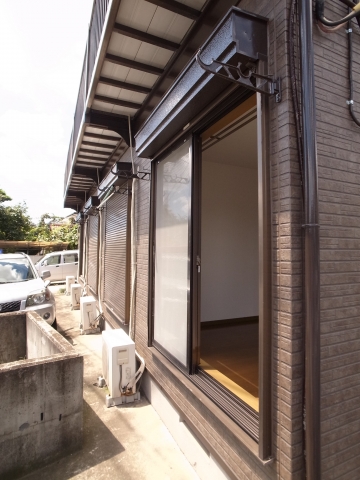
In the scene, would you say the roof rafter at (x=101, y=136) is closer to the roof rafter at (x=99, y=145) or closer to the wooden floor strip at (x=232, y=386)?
the roof rafter at (x=99, y=145)

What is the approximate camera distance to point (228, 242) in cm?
513

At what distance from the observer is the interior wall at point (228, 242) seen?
494cm

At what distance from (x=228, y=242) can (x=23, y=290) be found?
3646 mm

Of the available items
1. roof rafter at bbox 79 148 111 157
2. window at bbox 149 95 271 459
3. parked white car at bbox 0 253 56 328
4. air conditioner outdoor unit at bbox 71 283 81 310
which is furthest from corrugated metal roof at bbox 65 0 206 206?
air conditioner outdoor unit at bbox 71 283 81 310

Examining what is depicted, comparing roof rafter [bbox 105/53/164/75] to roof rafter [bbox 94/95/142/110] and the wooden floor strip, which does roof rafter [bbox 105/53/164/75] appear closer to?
roof rafter [bbox 94/95/142/110]

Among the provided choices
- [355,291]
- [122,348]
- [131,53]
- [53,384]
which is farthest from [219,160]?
[53,384]

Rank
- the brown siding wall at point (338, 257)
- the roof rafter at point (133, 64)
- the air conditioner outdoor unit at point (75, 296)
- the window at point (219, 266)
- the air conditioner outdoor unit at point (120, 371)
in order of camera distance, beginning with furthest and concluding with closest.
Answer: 1. the air conditioner outdoor unit at point (75, 296)
2. the air conditioner outdoor unit at point (120, 371)
3. the roof rafter at point (133, 64)
4. the window at point (219, 266)
5. the brown siding wall at point (338, 257)

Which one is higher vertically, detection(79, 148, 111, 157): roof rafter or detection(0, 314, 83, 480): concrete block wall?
detection(79, 148, 111, 157): roof rafter

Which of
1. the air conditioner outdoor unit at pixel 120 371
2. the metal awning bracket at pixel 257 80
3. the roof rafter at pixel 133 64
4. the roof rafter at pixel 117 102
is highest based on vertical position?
the roof rafter at pixel 133 64

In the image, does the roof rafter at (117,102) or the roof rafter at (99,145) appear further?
the roof rafter at (99,145)

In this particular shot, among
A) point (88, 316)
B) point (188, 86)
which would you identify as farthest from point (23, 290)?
point (188, 86)

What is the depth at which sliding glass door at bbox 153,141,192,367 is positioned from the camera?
2744 millimetres

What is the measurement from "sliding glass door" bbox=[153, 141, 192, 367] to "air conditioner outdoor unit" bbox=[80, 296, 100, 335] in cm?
308

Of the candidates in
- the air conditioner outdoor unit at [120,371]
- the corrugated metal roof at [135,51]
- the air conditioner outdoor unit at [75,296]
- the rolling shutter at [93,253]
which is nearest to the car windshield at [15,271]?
the rolling shutter at [93,253]
